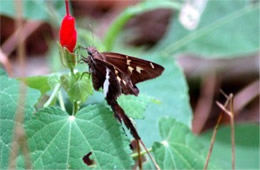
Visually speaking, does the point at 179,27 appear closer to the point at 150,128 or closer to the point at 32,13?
the point at 32,13

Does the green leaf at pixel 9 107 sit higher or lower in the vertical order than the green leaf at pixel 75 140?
higher

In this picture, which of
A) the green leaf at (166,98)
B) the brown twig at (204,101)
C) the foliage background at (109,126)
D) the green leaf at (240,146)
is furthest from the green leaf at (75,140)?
the brown twig at (204,101)

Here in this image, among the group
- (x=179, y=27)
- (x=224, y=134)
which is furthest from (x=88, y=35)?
(x=224, y=134)

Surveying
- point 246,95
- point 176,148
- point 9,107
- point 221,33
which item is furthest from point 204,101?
point 9,107

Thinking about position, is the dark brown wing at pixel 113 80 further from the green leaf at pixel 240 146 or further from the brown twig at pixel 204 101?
the brown twig at pixel 204 101

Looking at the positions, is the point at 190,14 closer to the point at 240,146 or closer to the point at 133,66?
the point at 240,146

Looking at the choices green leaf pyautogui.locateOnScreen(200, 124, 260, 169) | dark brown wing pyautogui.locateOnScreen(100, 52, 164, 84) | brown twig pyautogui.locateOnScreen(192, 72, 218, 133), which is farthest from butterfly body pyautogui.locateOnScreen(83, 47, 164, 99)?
brown twig pyautogui.locateOnScreen(192, 72, 218, 133)
